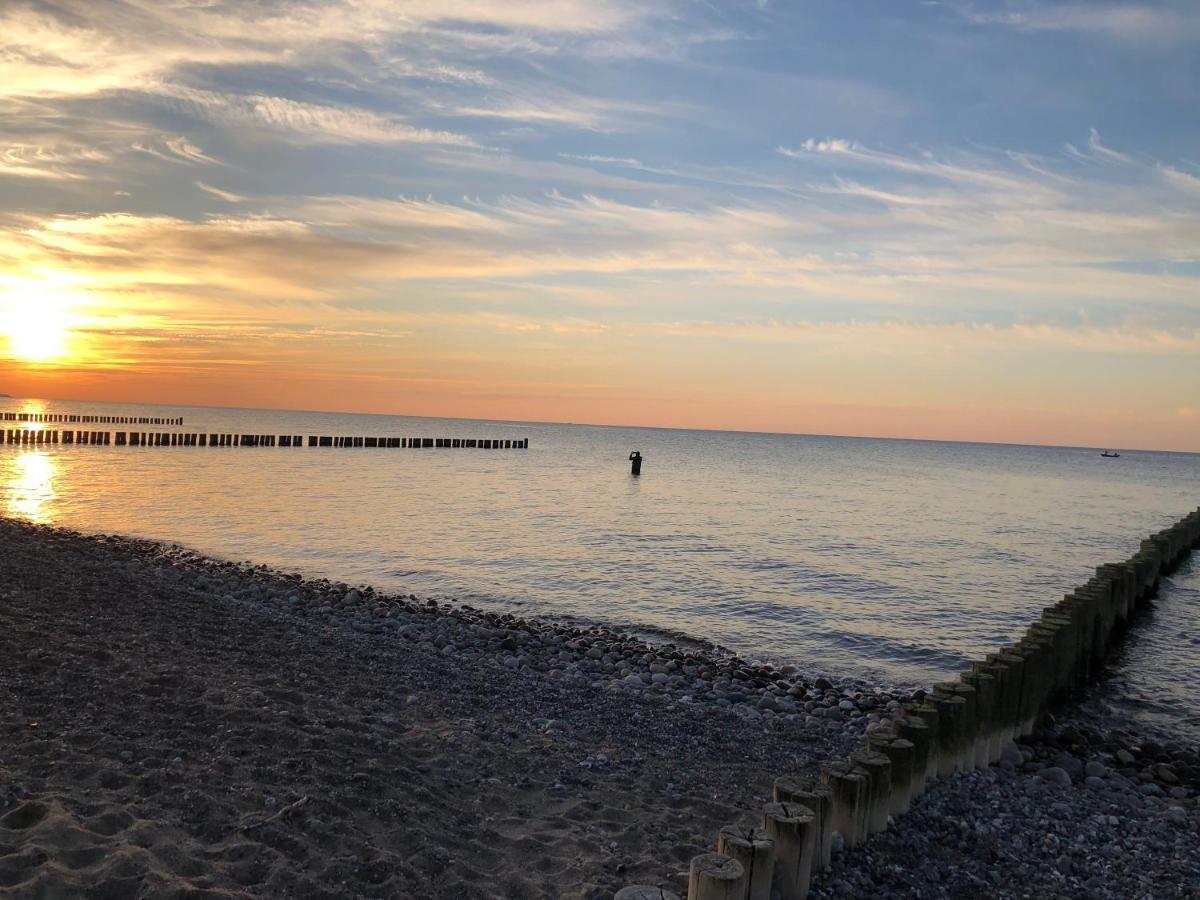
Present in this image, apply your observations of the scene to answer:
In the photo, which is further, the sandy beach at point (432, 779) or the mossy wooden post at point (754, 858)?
the sandy beach at point (432, 779)

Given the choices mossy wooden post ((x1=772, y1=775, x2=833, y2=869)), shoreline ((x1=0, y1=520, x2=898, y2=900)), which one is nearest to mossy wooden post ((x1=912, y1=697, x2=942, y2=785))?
shoreline ((x1=0, y1=520, x2=898, y2=900))

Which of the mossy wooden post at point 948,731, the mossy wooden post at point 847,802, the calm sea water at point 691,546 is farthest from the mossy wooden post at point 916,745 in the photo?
the calm sea water at point 691,546

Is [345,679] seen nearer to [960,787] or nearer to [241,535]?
[960,787]

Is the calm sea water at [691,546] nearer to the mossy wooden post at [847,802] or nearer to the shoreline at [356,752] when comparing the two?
the shoreline at [356,752]

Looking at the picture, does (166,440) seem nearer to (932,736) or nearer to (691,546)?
(691,546)

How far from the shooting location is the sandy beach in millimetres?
5281

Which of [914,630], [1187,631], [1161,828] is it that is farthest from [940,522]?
[1161,828]

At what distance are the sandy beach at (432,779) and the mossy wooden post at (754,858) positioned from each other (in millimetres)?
927

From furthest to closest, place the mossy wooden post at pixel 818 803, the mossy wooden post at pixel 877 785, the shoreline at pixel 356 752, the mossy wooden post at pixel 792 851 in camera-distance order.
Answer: the mossy wooden post at pixel 877 785, the mossy wooden post at pixel 818 803, the shoreline at pixel 356 752, the mossy wooden post at pixel 792 851

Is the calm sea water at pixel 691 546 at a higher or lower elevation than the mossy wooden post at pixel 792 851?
lower

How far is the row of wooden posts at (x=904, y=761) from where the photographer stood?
180 inches

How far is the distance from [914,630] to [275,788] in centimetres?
1347

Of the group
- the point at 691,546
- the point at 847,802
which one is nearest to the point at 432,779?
the point at 847,802

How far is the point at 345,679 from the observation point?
382 inches
